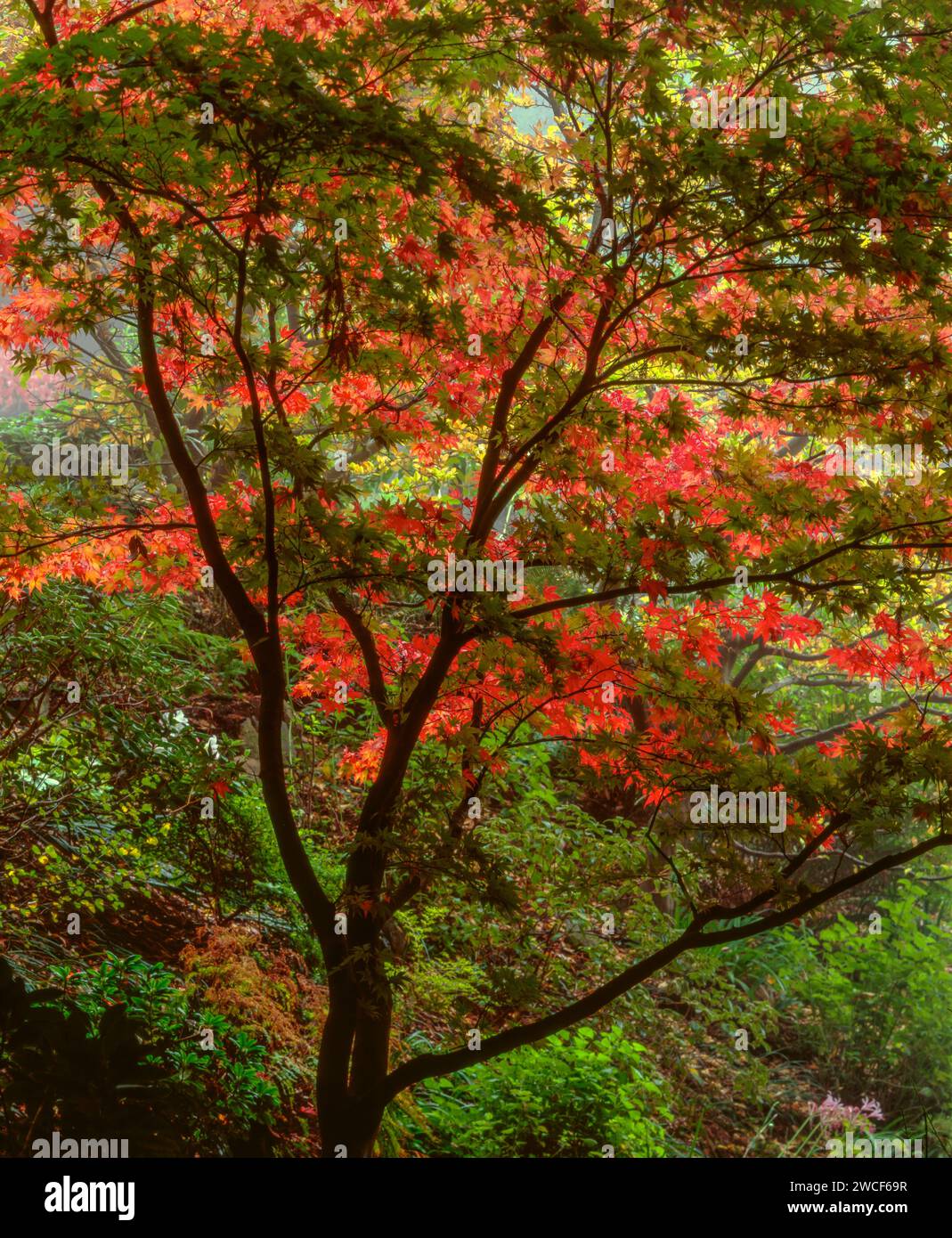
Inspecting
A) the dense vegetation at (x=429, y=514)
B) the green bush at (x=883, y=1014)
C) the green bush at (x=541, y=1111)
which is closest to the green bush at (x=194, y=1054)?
the dense vegetation at (x=429, y=514)

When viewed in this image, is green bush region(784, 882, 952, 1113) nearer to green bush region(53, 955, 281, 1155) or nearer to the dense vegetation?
the dense vegetation

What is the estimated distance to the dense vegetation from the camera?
129 inches

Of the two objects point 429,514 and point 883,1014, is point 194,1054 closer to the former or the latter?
point 429,514

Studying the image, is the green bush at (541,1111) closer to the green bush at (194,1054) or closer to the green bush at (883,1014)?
the green bush at (194,1054)

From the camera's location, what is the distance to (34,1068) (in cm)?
372

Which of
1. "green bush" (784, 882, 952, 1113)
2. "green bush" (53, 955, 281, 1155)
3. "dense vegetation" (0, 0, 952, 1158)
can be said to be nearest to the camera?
"dense vegetation" (0, 0, 952, 1158)

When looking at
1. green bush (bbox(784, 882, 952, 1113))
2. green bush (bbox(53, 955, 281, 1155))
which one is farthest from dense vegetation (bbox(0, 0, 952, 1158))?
green bush (bbox(784, 882, 952, 1113))

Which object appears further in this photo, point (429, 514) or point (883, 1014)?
point (883, 1014)

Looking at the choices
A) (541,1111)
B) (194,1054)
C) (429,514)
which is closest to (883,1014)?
(541,1111)

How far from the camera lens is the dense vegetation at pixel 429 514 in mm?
3281

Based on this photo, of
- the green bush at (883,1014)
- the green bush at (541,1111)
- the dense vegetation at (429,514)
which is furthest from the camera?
the green bush at (883,1014)

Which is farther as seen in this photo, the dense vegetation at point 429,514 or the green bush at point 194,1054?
the green bush at point 194,1054

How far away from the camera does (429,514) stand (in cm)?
407
